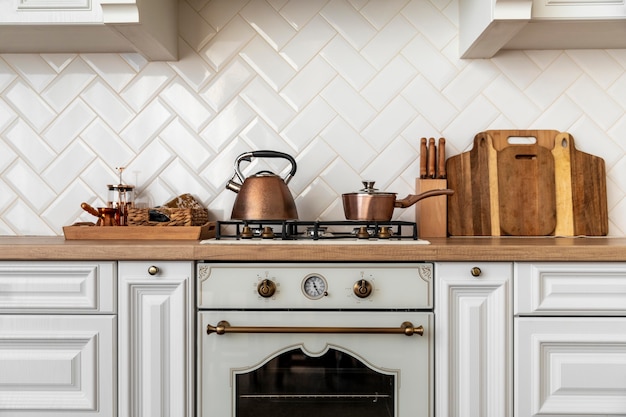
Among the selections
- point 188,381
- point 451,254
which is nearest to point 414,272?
point 451,254

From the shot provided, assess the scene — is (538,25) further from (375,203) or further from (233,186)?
(233,186)

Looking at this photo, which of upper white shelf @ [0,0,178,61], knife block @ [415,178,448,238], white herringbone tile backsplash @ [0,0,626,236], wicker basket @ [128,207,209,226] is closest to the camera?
upper white shelf @ [0,0,178,61]

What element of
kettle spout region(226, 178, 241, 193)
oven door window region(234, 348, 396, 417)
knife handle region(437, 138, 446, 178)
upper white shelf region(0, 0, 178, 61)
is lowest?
oven door window region(234, 348, 396, 417)

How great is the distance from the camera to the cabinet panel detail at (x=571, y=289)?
4.36ft

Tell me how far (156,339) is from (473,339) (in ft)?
2.68

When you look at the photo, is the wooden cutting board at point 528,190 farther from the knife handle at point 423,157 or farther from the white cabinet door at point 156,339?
the white cabinet door at point 156,339

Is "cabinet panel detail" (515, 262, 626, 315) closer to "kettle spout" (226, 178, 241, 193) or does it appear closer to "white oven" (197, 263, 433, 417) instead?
"white oven" (197, 263, 433, 417)

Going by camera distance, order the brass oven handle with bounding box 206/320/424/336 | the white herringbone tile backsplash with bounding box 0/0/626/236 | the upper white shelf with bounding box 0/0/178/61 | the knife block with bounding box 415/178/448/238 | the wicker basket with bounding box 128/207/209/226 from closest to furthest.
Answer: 1. the brass oven handle with bounding box 206/320/424/336
2. the upper white shelf with bounding box 0/0/178/61
3. the wicker basket with bounding box 128/207/209/226
4. the knife block with bounding box 415/178/448/238
5. the white herringbone tile backsplash with bounding box 0/0/626/236

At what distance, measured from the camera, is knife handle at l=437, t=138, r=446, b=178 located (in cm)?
178

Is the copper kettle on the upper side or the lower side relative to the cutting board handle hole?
lower

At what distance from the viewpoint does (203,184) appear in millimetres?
1868

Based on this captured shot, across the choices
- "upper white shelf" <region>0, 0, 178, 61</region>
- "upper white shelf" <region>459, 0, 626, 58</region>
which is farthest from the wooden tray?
"upper white shelf" <region>459, 0, 626, 58</region>

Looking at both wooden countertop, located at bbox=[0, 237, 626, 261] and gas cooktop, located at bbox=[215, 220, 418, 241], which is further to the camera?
gas cooktop, located at bbox=[215, 220, 418, 241]

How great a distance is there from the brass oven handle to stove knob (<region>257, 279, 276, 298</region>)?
85 millimetres
